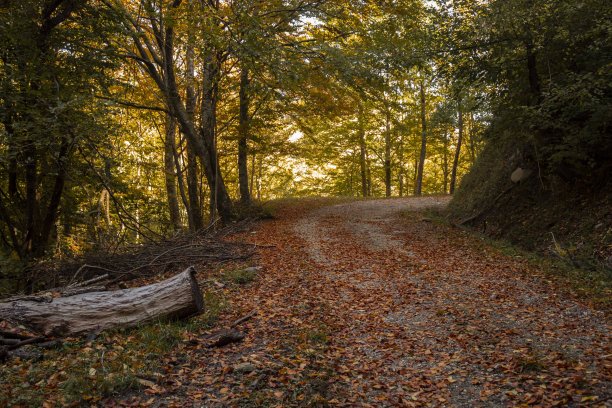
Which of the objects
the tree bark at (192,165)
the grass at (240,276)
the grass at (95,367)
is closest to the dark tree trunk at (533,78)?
the grass at (240,276)

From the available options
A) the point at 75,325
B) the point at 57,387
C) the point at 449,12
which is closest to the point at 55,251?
the point at 75,325

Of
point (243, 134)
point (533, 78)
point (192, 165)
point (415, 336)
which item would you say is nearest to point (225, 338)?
point (415, 336)

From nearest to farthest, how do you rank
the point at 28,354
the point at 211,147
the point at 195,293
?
the point at 28,354 < the point at 195,293 < the point at 211,147

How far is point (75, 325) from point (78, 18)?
7257 millimetres

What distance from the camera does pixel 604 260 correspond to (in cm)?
845

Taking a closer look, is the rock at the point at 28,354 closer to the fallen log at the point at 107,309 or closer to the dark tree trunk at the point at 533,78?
the fallen log at the point at 107,309

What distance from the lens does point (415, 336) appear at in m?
5.90

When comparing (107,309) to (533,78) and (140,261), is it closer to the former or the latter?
(140,261)

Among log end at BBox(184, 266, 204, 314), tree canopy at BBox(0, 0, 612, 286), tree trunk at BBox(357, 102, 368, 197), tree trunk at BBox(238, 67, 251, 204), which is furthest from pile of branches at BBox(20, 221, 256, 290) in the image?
tree trunk at BBox(357, 102, 368, 197)

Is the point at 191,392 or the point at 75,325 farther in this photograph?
the point at 75,325

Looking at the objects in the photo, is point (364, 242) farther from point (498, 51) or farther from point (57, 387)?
point (57, 387)

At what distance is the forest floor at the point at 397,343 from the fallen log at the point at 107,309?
1.46ft

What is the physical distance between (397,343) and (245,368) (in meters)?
2.07

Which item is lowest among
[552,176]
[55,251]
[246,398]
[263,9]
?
[246,398]
